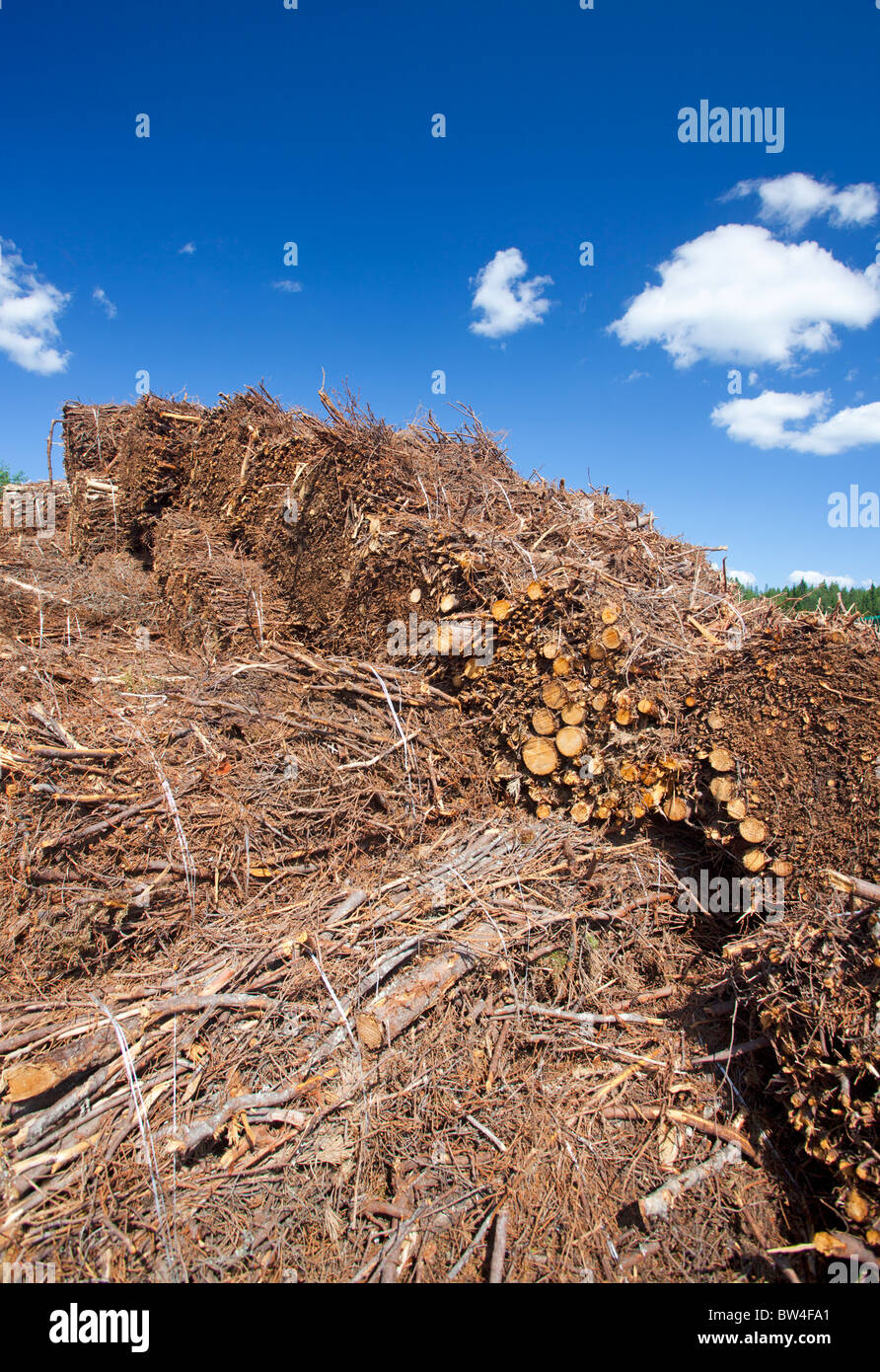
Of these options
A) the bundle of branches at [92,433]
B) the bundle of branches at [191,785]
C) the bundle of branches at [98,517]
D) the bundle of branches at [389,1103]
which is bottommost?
the bundle of branches at [389,1103]

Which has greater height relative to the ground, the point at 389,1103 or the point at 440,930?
the point at 440,930

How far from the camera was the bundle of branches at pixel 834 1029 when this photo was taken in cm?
255

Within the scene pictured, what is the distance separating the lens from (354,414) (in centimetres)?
555

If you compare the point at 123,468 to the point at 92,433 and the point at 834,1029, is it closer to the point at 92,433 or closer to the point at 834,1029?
the point at 92,433

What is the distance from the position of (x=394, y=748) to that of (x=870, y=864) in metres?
2.73

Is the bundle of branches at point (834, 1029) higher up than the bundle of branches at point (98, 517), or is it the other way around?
the bundle of branches at point (98, 517)

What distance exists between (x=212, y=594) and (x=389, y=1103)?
4.58m

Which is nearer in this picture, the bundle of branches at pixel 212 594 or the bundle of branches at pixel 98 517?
the bundle of branches at pixel 212 594

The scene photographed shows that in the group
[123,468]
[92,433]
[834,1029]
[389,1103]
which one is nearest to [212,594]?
[123,468]

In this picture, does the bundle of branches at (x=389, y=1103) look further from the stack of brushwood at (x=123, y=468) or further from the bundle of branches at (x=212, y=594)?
the stack of brushwood at (x=123, y=468)

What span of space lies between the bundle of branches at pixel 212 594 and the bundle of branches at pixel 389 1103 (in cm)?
279

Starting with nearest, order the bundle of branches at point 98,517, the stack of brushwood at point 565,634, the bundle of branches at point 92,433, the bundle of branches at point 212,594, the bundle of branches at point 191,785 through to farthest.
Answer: the stack of brushwood at point 565,634, the bundle of branches at point 191,785, the bundle of branches at point 212,594, the bundle of branches at point 98,517, the bundle of branches at point 92,433

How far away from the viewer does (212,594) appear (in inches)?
239

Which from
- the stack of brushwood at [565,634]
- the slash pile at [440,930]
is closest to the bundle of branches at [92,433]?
the stack of brushwood at [565,634]
